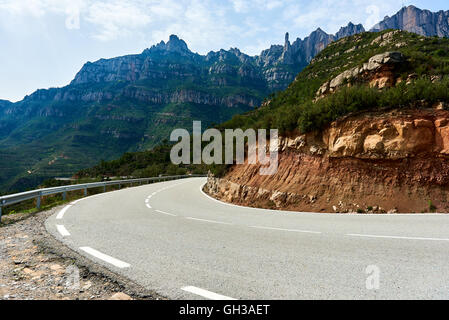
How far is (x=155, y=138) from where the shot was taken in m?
130

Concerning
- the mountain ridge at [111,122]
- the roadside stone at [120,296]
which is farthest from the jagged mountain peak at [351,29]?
the roadside stone at [120,296]

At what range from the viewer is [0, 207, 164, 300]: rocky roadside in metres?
2.90

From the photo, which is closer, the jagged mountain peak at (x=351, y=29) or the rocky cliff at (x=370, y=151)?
the rocky cliff at (x=370, y=151)

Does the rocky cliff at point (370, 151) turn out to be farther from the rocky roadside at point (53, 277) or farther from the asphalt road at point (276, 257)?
the rocky roadside at point (53, 277)

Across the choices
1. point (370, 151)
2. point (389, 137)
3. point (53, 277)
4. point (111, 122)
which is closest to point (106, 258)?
point (53, 277)

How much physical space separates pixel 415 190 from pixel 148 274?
35.7 feet

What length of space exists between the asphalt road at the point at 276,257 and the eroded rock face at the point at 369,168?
3.05 metres

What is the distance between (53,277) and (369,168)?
1165 centimetres

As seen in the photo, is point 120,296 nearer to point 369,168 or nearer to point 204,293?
point 204,293

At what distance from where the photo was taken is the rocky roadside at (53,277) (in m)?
2.90

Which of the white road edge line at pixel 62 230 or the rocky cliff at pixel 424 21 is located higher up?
the rocky cliff at pixel 424 21

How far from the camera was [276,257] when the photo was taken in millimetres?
4199
